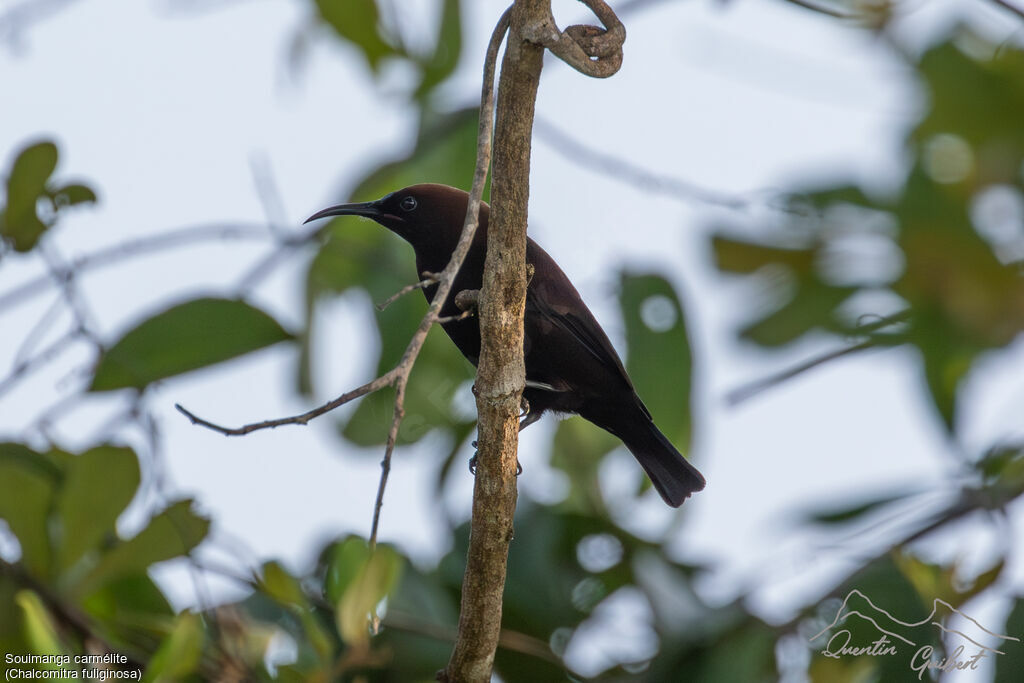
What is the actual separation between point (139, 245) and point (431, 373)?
5.99ft

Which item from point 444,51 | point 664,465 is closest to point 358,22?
point 444,51

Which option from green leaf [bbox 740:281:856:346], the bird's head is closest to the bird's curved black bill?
the bird's head

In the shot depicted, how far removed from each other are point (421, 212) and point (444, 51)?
1419mm

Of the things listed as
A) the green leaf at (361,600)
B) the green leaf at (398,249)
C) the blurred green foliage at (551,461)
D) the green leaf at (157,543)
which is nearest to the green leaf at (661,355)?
the blurred green foliage at (551,461)

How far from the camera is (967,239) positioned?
4898 mm

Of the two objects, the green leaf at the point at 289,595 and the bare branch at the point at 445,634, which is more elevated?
the green leaf at the point at 289,595

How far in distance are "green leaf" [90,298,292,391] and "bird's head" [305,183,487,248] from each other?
0.61 meters

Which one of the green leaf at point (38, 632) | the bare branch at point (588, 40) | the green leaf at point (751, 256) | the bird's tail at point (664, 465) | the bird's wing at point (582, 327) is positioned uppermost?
the bare branch at point (588, 40)

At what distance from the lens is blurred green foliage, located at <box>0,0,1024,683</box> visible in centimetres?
341

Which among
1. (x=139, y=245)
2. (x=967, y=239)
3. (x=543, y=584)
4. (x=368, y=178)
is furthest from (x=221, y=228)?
(x=967, y=239)

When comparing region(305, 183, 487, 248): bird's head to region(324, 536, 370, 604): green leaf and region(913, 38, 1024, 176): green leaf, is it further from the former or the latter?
region(913, 38, 1024, 176): green leaf

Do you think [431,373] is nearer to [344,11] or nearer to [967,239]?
[344,11]

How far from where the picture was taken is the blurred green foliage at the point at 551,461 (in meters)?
3.41

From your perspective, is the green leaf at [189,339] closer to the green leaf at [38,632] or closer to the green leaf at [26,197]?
the green leaf at [26,197]
